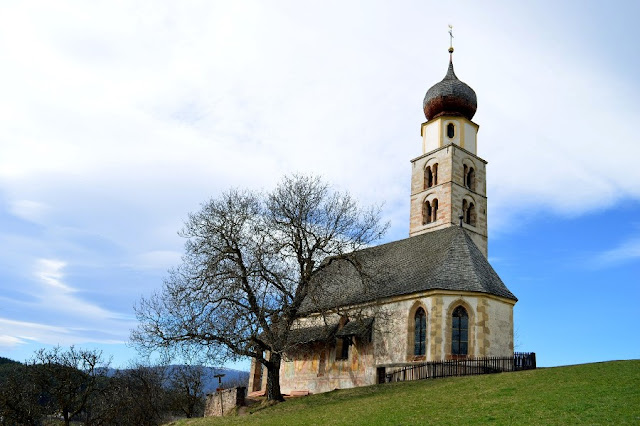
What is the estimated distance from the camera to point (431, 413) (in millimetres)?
18547

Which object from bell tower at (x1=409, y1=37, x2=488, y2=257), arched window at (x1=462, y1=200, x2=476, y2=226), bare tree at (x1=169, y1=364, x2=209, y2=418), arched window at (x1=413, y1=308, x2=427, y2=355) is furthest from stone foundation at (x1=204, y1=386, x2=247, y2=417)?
arched window at (x1=462, y1=200, x2=476, y2=226)

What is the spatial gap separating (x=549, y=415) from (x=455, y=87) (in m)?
40.1

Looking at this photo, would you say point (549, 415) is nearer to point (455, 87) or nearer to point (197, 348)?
point (197, 348)

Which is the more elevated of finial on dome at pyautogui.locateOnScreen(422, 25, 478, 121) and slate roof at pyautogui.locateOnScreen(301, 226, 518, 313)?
finial on dome at pyautogui.locateOnScreen(422, 25, 478, 121)

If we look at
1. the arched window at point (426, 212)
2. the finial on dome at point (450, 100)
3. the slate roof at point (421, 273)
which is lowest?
the slate roof at point (421, 273)

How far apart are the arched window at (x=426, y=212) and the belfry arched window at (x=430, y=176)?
5.78 feet

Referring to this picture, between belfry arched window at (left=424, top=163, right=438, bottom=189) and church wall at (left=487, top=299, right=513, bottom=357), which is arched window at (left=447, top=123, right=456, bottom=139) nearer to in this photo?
belfry arched window at (left=424, top=163, right=438, bottom=189)

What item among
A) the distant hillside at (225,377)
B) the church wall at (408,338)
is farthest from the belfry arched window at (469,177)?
the distant hillside at (225,377)

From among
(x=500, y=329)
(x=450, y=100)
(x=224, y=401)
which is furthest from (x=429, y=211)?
(x=224, y=401)

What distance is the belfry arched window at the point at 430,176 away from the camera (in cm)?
5228

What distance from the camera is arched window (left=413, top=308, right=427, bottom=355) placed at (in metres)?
31.3

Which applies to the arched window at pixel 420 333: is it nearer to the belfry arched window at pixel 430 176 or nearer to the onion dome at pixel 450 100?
the belfry arched window at pixel 430 176

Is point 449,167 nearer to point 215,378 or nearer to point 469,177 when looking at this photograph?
point 469,177

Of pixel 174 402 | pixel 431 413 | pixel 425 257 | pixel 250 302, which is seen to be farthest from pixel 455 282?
pixel 174 402
